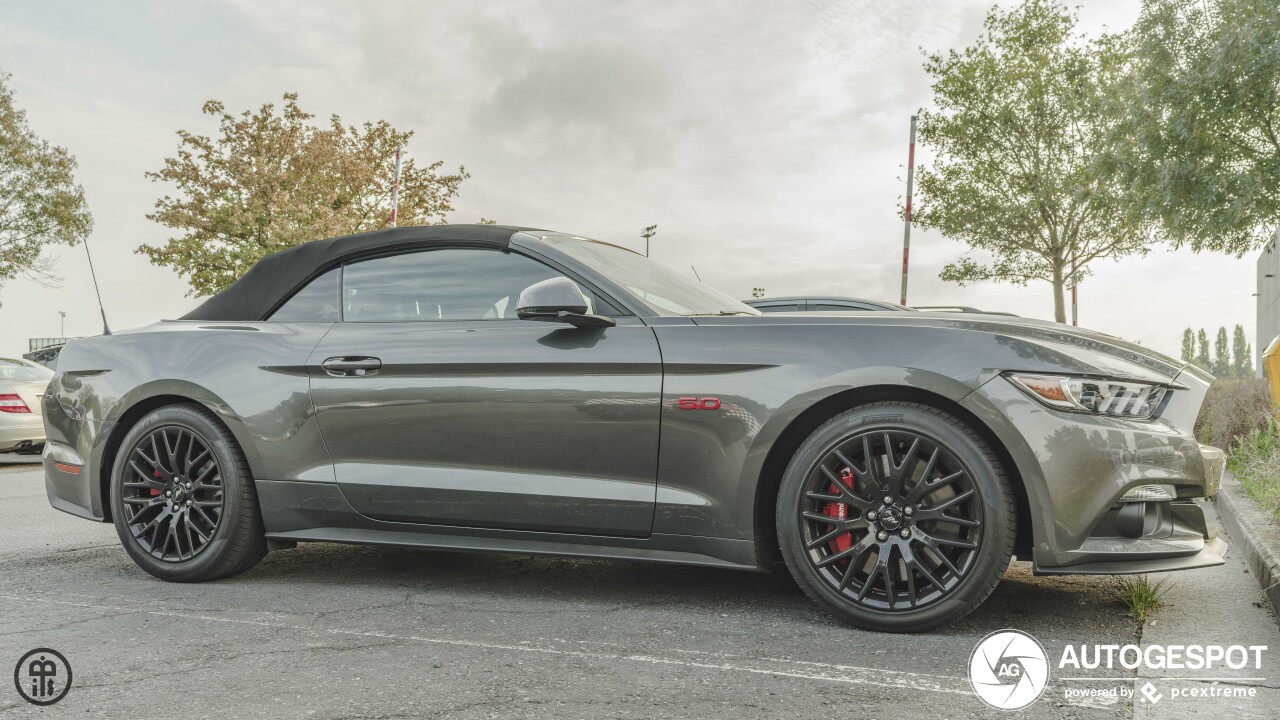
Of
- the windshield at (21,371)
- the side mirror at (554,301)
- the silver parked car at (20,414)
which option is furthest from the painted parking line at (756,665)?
the windshield at (21,371)

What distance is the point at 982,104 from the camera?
1159 inches

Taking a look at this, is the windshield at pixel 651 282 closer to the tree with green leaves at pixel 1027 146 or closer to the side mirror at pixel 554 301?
the side mirror at pixel 554 301

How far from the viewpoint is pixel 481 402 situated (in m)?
3.86

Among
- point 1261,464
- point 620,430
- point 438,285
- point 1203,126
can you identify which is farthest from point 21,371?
point 1203,126

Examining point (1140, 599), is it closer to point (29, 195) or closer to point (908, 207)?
point (908, 207)

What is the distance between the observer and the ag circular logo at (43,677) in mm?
2844

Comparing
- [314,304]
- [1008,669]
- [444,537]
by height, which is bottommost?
[1008,669]

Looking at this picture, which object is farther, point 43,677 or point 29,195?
point 29,195

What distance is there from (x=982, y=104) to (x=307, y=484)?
2883 centimetres

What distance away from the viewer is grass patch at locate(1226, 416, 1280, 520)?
5.58 metres

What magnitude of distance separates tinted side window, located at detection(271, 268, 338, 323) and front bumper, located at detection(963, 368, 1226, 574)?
8.74ft

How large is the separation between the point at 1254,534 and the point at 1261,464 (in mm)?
2498

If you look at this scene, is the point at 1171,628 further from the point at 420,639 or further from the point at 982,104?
the point at 982,104

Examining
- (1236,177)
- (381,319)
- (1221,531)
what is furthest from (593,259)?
(1236,177)
